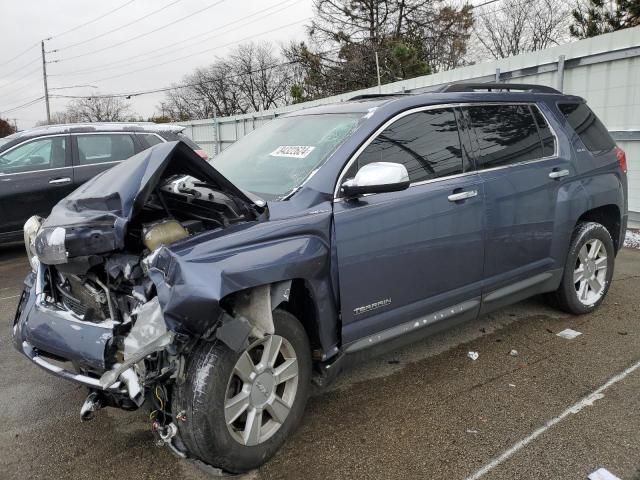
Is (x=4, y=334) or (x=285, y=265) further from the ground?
(x=285, y=265)

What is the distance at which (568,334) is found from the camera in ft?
13.4

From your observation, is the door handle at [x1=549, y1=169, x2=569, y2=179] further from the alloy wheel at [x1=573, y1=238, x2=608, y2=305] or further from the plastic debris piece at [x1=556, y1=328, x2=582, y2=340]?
the plastic debris piece at [x1=556, y1=328, x2=582, y2=340]

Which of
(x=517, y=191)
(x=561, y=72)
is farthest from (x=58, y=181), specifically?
(x=561, y=72)

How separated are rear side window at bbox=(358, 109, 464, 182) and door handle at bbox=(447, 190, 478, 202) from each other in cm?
15

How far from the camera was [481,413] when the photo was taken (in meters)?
2.95

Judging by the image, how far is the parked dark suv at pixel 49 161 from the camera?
6.94 meters

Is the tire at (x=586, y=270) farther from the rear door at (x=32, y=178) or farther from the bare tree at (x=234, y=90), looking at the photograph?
the bare tree at (x=234, y=90)

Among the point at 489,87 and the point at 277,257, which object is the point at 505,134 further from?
the point at 277,257

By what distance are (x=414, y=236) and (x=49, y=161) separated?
6169mm

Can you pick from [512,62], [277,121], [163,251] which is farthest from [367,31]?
[163,251]

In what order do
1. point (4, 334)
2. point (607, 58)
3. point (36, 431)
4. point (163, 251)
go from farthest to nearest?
point (607, 58)
point (4, 334)
point (36, 431)
point (163, 251)

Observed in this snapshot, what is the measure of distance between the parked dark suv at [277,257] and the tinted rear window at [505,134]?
2 centimetres

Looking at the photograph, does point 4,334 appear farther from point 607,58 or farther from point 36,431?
point 607,58

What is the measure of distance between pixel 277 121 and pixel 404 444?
2.46m
